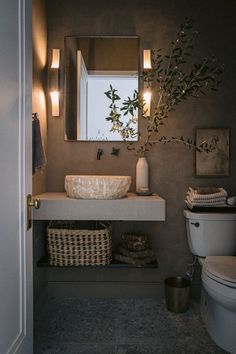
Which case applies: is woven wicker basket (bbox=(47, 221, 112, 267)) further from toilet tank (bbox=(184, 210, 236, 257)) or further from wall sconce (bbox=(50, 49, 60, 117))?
wall sconce (bbox=(50, 49, 60, 117))

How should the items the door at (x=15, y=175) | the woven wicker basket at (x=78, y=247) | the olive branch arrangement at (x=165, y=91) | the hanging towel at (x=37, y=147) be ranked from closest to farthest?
the door at (x=15, y=175) → the hanging towel at (x=37, y=147) → the woven wicker basket at (x=78, y=247) → the olive branch arrangement at (x=165, y=91)

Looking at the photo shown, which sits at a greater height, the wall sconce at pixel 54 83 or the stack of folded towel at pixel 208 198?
the wall sconce at pixel 54 83

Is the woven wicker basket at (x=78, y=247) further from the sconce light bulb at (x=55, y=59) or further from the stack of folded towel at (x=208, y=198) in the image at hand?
the sconce light bulb at (x=55, y=59)

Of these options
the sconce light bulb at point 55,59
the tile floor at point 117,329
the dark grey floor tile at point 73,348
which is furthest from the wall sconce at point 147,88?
the dark grey floor tile at point 73,348

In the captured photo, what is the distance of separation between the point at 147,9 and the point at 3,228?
2162 mm

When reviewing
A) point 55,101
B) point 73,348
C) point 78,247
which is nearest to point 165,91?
point 55,101

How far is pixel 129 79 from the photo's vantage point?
260cm

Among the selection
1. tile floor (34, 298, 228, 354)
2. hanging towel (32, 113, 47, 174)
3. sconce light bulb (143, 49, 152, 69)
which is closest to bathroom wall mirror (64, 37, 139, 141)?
sconce light bulb (143, 49, 152, 69)

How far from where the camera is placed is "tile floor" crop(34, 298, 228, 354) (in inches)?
75.0

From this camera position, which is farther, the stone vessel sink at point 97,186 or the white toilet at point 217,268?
the stone vessel sink at point 97,186

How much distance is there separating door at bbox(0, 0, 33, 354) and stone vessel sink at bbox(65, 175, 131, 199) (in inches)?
27.3

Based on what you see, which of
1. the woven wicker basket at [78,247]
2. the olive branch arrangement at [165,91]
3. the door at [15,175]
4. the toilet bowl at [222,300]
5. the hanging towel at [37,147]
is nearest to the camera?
the door at [15,175]

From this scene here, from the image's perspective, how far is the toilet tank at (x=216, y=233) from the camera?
236 centimetres

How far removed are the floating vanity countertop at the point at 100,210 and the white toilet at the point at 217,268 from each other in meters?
0.44
